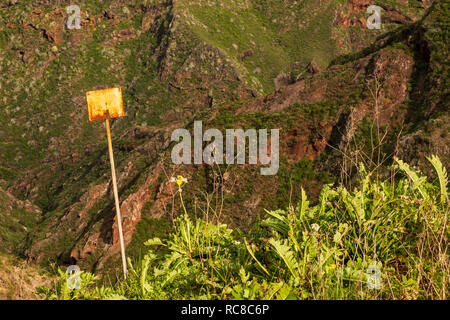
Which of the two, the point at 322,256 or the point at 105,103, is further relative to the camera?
the point at 105,103

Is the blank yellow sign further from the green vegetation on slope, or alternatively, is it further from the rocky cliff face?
the rocky cliff face

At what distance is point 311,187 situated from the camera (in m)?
30.7

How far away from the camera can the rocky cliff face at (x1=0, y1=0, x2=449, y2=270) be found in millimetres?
33188

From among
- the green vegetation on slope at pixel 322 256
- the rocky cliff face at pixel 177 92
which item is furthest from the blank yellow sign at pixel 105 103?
the rocky cliff face at pixel 177 92

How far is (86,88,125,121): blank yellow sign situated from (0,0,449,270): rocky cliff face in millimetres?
21679

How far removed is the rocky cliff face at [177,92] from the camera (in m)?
33.2

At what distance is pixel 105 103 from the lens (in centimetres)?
423

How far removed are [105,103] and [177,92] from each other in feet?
334

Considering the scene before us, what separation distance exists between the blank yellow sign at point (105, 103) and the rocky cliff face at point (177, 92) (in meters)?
21.7

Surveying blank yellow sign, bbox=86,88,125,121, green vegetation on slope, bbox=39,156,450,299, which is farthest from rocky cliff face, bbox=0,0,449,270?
blank yellow sign, bbox=86,88,125,121

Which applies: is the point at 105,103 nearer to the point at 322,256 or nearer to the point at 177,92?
the point at 322,256

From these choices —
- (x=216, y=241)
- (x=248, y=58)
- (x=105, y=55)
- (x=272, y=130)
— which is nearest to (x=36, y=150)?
(x=105, y=55)

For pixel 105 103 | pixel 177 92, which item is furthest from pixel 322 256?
pixel 177 92
